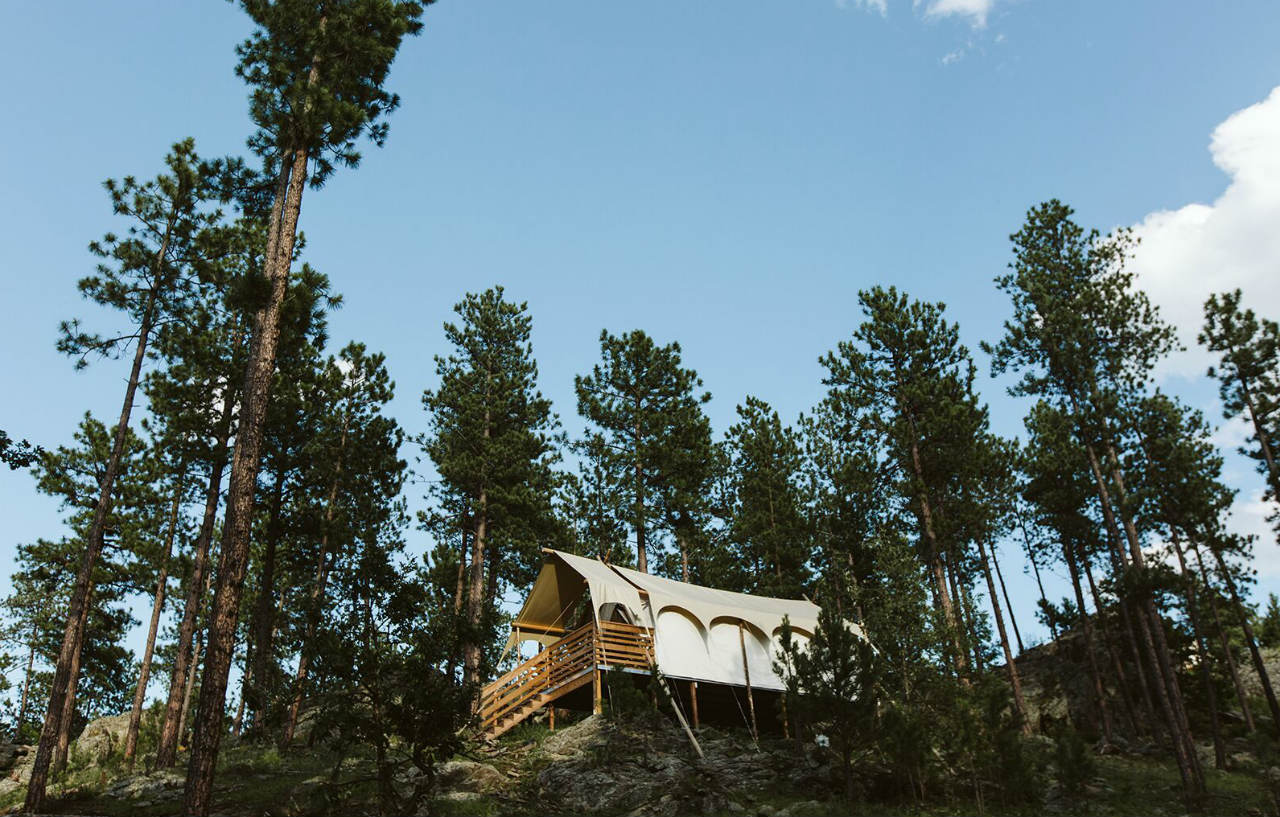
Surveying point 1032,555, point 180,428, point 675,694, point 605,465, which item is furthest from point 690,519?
point 180,428

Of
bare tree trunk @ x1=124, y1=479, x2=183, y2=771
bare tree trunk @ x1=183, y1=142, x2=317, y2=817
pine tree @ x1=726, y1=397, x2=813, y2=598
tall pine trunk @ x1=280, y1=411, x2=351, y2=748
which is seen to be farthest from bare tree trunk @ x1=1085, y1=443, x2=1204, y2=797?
bare tree trunk @ x1=124, y1=479, x2=183, y2=771

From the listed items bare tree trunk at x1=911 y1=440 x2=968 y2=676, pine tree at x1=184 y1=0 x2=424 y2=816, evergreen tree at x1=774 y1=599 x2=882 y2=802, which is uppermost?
pine tree at x1=184 y1=0 x2=424 y2=816

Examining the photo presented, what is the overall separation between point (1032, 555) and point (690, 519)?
13.5 metres

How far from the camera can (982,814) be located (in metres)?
12.4

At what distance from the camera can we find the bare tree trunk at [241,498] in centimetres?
941

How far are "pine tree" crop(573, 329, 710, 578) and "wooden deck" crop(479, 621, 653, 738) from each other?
8.88m

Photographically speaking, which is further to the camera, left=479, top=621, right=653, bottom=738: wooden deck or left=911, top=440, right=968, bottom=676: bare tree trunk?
left=911, top=440, right=968, bottom=676: bare tree trunk

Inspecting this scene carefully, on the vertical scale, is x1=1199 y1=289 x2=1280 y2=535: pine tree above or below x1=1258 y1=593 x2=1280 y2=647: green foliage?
above

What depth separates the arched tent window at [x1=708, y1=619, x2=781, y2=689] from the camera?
1981 cm

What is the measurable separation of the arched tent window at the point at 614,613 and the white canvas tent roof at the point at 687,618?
0.23 ft

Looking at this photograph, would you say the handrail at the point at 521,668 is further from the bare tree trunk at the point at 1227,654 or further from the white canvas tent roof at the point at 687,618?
the bare tree trunk at the point at 1227,654

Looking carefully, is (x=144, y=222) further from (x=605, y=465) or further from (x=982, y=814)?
(x=982, y=814)

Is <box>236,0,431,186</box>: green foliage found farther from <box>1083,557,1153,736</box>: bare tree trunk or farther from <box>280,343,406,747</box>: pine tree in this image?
<box>1083,557,1153,736</box>: bare tree trunk

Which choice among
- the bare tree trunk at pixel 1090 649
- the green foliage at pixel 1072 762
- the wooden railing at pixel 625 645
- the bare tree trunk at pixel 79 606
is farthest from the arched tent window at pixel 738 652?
the bare tree trunk at pixel 79 606
